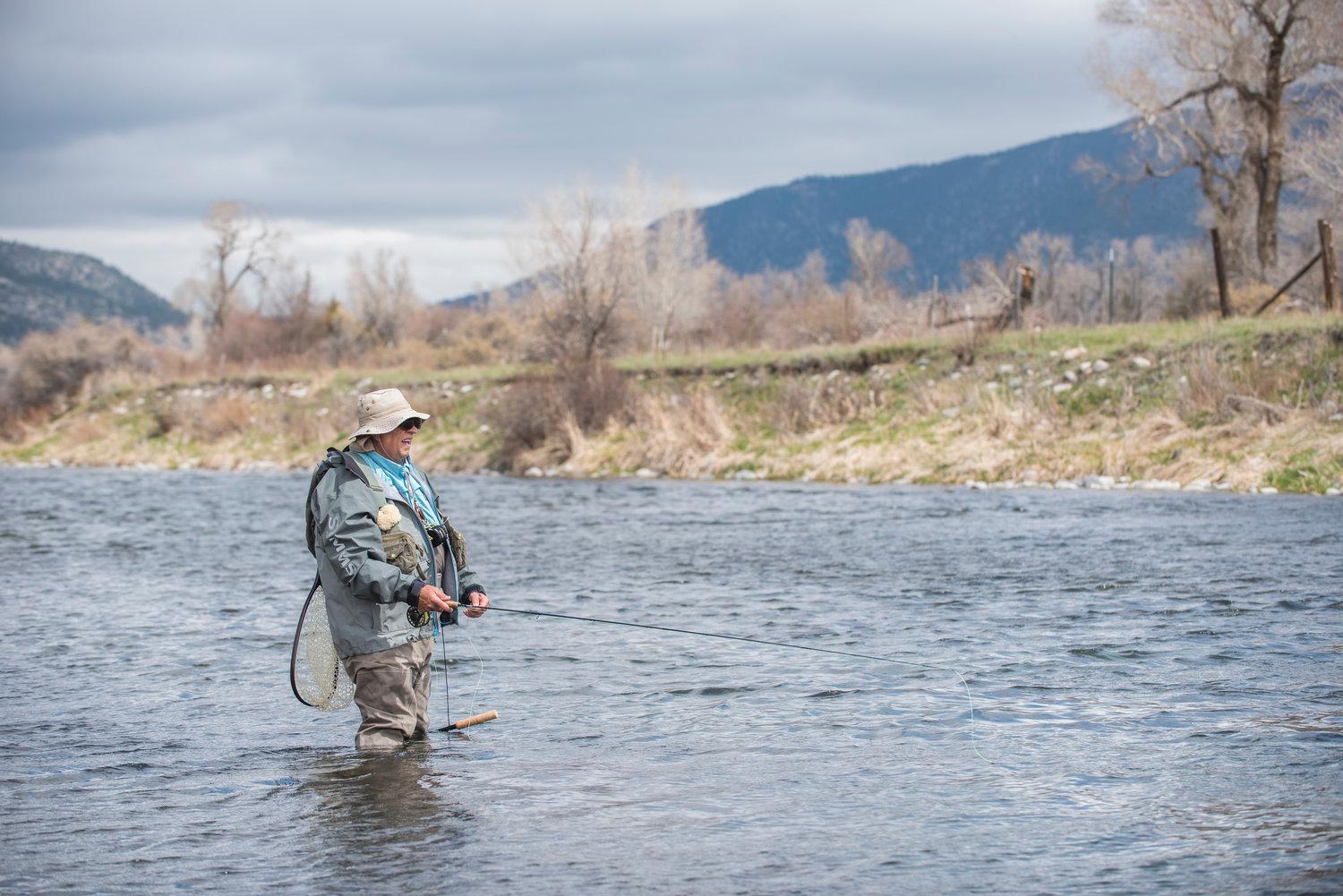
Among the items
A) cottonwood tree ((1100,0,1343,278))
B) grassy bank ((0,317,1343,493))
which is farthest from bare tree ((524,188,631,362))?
cottonwood tree ((1100,0,1343,278))

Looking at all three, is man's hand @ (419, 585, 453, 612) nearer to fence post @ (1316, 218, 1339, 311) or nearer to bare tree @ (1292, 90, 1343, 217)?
fence post @ (1316, 218, 1339, 311)

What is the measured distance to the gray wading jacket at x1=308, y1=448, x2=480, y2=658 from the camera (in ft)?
20.2

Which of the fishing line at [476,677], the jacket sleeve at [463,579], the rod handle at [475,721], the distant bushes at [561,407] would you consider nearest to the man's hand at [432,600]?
the jacket sleeve at [463,579]

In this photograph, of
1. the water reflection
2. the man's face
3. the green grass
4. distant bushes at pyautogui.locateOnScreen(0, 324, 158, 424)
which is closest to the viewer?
the water reflection

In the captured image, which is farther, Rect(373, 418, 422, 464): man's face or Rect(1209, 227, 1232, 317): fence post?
Rect(1209, 227, 1232, 317): fence post

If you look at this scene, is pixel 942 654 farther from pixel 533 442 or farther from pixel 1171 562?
pixel 533 442

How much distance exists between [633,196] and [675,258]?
28.5 metres

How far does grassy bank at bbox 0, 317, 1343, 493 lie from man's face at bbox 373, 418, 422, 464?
15.6 m

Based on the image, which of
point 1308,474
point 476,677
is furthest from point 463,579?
point 1308,474

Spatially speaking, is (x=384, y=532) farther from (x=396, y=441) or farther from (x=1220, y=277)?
(x=1220, y=277)

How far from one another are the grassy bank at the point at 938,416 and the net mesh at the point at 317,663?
15.7 m

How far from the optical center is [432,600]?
20.2 ft

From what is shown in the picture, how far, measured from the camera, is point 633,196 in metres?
54.2

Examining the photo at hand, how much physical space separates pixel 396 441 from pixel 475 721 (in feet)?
5.93
